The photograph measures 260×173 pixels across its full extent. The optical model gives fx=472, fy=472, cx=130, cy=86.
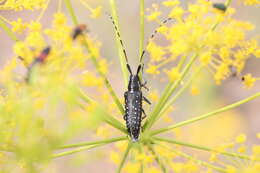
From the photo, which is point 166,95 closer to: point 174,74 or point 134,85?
point 174,74

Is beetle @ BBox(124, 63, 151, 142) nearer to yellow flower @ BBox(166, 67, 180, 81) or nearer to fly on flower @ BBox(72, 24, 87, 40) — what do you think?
yellow flower @ BBox(166, 67, 180, 81)

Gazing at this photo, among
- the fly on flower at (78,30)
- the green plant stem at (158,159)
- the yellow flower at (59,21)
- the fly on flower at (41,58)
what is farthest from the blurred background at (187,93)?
the fly on flower at (41,58)

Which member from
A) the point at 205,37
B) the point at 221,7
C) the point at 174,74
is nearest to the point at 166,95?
the point at 174,74

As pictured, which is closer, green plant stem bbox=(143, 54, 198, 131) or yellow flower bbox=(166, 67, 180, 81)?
yellow flower bbox=(166, 67, 180, 81)

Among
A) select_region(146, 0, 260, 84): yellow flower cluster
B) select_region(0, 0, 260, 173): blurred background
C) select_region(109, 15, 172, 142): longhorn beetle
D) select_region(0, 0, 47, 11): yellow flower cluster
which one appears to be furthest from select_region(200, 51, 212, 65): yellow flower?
select_region(0, 0, 260, 173): blurred background

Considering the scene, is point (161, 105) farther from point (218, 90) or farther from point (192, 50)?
point (218, 90)

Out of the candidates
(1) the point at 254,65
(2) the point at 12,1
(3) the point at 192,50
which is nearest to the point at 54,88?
(3) the point at 192,50
